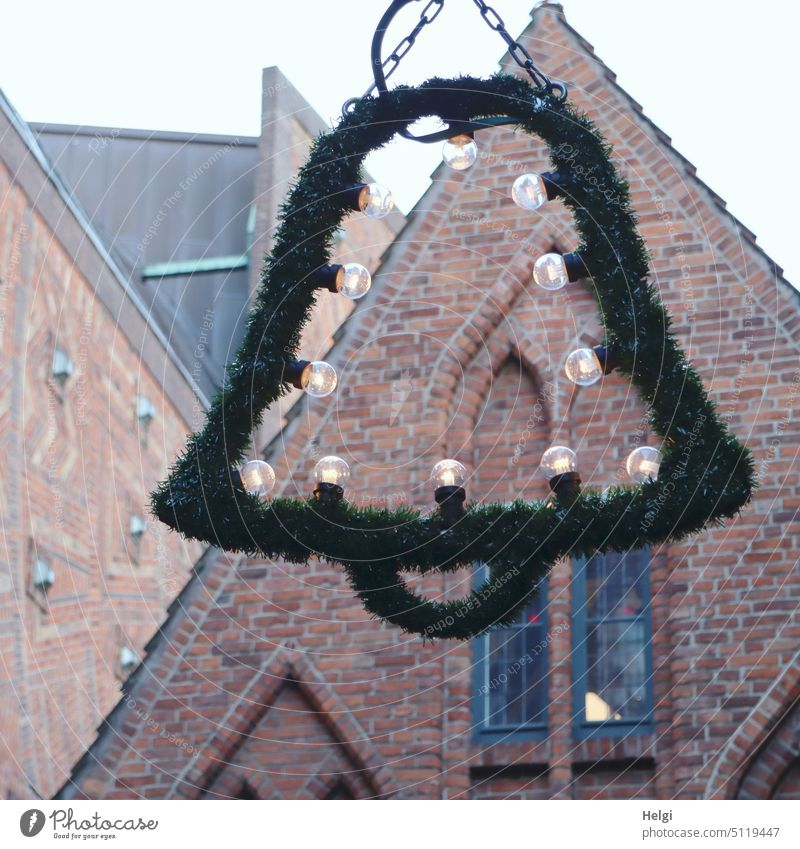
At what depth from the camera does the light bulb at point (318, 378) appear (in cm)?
597

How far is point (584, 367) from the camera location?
588 cm

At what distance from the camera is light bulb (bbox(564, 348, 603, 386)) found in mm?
5867

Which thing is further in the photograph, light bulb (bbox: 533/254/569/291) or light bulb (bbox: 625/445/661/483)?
light bulb (bbox: 533/254/569/291)

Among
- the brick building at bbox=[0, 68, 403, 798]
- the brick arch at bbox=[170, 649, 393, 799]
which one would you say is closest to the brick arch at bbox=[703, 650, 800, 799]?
the brick arch at bbox=[170, 649, 393, 799]

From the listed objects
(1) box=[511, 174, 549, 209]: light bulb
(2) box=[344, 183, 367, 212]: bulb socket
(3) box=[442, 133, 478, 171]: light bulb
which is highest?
(3) box=[442, 133, 478, 171]: light bulb

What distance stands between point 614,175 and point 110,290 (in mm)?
6835

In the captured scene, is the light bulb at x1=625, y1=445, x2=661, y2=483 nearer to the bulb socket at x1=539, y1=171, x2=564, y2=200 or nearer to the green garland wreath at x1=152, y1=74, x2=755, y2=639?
the green garland wreath at x1=152, y1=74, x2=755, y2=639

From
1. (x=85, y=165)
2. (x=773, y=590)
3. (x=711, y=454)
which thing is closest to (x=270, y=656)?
(x=773, y=590)

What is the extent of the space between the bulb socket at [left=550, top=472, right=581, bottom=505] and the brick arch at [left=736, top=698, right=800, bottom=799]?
2.66 meters

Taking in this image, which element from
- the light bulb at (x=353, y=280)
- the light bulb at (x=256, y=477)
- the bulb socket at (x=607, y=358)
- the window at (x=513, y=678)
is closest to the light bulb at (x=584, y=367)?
the bulb socket at (x=607, y=358)

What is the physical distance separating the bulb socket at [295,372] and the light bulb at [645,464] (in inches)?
48.0

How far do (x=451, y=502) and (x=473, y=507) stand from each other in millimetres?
126

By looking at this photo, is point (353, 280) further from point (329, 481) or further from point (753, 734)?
point (753, 734)

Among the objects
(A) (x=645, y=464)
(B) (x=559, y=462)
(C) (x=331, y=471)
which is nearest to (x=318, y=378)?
(C) (x=331, y=471)
